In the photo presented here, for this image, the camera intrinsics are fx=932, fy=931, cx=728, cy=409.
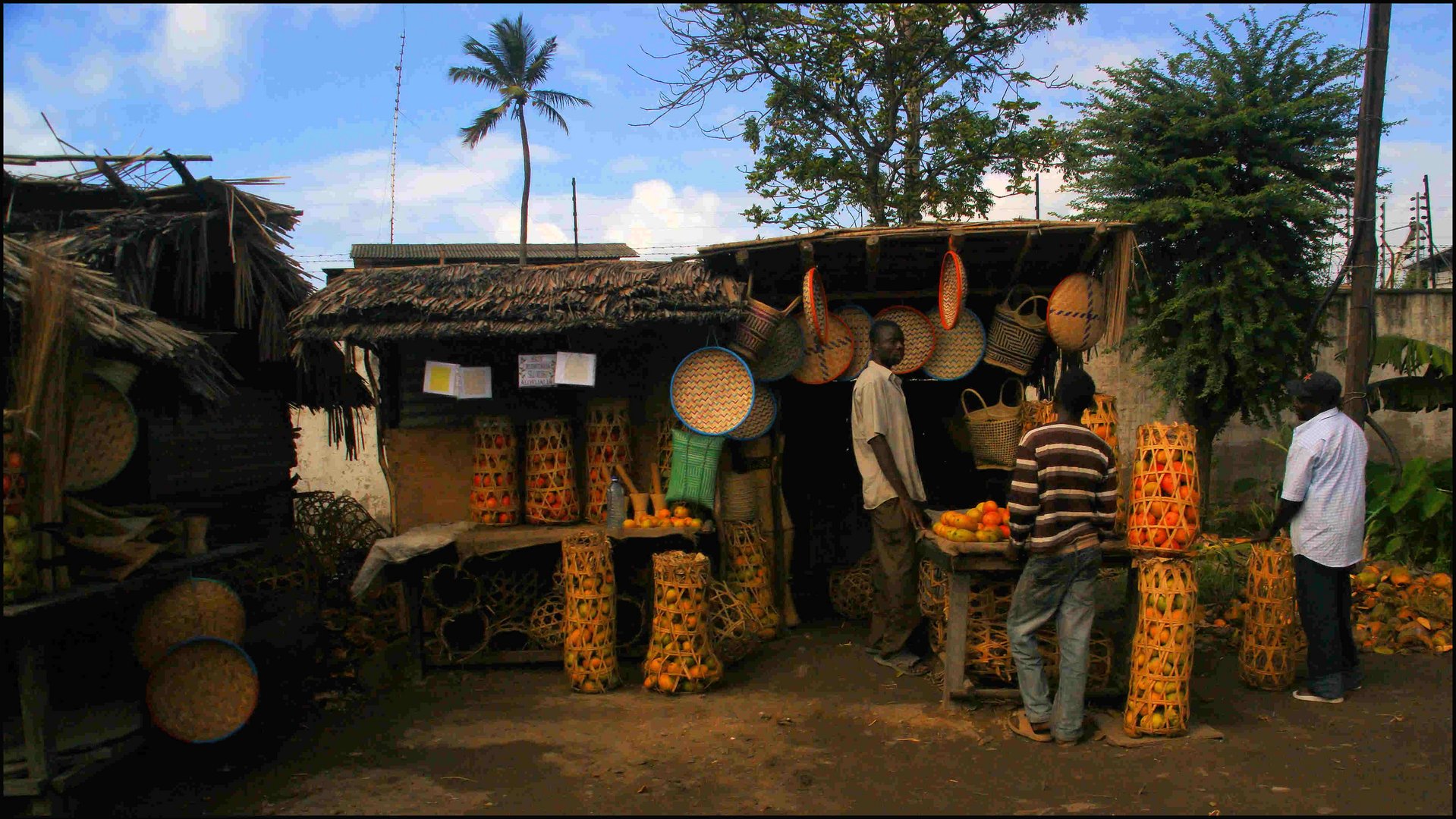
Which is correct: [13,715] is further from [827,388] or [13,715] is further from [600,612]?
[827,388]

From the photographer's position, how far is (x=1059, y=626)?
186 inches

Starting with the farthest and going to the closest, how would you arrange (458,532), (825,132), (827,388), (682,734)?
(825,132) < (827,388) < (458,532) < (682,734)

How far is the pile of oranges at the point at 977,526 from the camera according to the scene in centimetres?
508

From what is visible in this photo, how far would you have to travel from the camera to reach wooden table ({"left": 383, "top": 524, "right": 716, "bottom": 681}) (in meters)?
5.93

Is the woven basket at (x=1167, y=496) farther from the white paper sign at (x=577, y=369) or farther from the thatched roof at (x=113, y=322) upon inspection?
the thatched roof at (x=113, y=322)

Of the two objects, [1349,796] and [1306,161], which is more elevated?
A: [1306,161]

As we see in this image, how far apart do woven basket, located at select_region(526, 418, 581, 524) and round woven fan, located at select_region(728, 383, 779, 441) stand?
117cm

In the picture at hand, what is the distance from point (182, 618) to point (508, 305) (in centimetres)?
259

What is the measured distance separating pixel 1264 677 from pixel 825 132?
989 cm

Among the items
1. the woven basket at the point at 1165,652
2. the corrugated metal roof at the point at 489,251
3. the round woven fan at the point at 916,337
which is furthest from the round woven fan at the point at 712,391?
the corrugated metal roof at the point at 489,251

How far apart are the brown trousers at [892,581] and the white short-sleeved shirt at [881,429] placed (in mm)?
124

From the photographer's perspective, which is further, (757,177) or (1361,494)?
(757,177)

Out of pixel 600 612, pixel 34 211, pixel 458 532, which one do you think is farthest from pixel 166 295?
pixel 600 612

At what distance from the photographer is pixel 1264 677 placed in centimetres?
542
